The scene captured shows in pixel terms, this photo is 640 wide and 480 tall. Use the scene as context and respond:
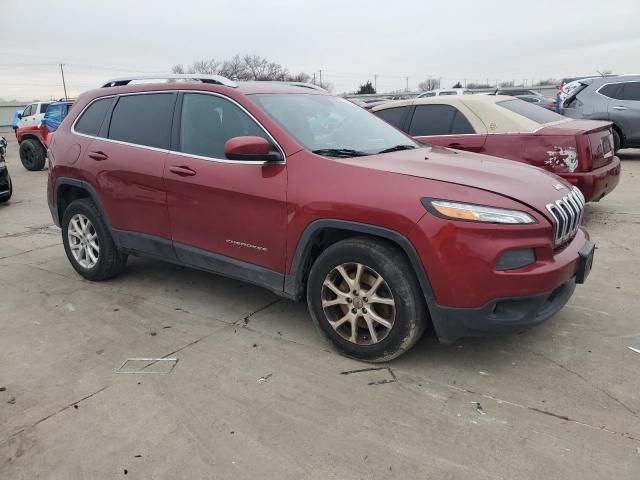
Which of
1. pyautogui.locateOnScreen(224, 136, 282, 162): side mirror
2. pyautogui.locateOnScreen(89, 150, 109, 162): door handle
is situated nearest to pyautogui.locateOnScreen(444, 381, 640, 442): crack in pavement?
pyautogui.locateOnScreen(224, 136, 282, 162): side mirror

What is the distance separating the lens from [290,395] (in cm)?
302

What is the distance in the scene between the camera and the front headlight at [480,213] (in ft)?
9.37

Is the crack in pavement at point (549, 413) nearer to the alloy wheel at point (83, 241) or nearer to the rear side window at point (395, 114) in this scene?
the alloy wheel at point (83, 241)

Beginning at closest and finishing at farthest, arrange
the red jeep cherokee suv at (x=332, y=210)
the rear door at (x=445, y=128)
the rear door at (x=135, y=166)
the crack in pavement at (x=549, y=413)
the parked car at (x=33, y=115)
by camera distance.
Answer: the crack in pavement at (x=549, y=413), the red jeep cherokee suv at (x=332, y=210), the rear door at (x=135, y=166), the rear door at (x=445, y=128), the parked car at (x=33, y=115)

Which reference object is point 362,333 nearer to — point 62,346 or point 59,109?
point 62,346

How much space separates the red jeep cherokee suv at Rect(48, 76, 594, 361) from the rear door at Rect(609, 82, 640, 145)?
921 centimetres

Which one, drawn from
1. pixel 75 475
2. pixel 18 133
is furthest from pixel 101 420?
pixel 18 133

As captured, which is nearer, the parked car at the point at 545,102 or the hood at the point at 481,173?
the hood at the point at 481,173

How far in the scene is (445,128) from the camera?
21.6 ft

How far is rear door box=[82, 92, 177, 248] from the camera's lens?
165 inches

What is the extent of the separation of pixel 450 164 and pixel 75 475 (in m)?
2.69

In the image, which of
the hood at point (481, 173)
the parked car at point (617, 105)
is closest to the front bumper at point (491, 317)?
the hood at point (481, 173)

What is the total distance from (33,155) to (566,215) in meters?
15.3

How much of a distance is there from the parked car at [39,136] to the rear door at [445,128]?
1160cm
